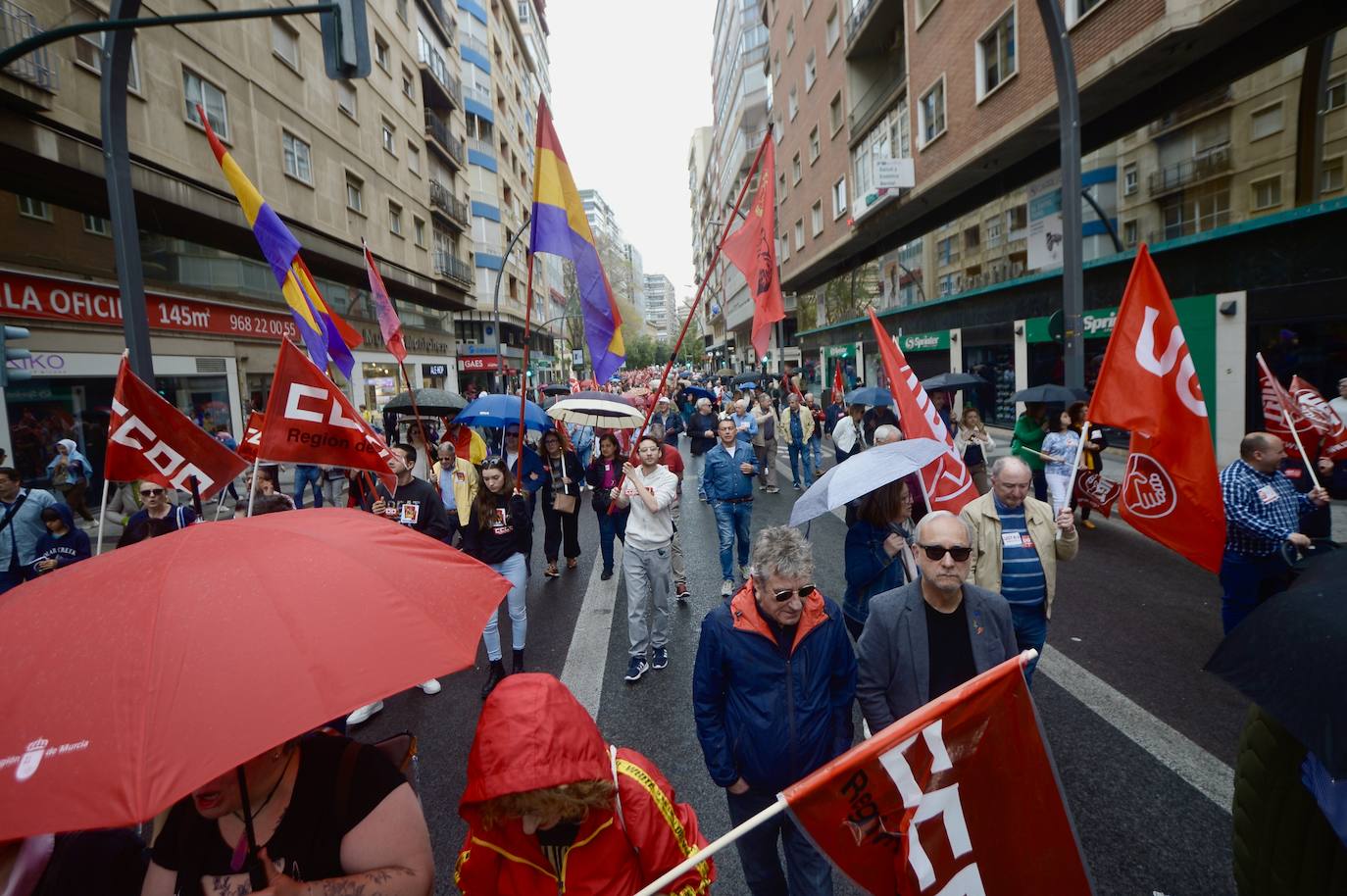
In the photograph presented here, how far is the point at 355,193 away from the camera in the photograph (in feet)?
68.4

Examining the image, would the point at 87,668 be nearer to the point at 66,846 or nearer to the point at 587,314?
the point at 66,846

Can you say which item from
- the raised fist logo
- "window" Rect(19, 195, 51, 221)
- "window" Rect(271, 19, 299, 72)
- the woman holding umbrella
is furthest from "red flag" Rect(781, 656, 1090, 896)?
"window" Rect(271, 19, 299, 72)

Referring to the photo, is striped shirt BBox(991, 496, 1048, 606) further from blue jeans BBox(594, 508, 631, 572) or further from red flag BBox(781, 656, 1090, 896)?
blue jeans BBox(594, 508, 631, 572)

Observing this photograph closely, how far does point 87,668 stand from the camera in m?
1.32

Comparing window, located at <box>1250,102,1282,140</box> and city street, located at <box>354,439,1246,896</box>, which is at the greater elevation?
window, located at <box>1250,102,1282,140</box>

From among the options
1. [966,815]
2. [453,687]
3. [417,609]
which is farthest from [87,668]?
[453,687]

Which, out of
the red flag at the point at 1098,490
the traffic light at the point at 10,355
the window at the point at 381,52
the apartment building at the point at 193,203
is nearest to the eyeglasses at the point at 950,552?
the red flag at the point at 1098,490

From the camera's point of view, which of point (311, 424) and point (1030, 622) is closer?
point (1030, 622)

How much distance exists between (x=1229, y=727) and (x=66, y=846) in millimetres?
5251

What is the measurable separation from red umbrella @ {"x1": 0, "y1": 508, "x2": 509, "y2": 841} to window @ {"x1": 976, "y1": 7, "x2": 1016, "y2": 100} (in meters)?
16.9

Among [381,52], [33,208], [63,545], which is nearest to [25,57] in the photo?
[33,208]

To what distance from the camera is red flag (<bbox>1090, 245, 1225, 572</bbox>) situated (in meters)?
3.52

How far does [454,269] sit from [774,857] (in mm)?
32111

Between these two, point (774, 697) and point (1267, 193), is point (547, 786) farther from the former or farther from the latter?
point (1267, 193)
